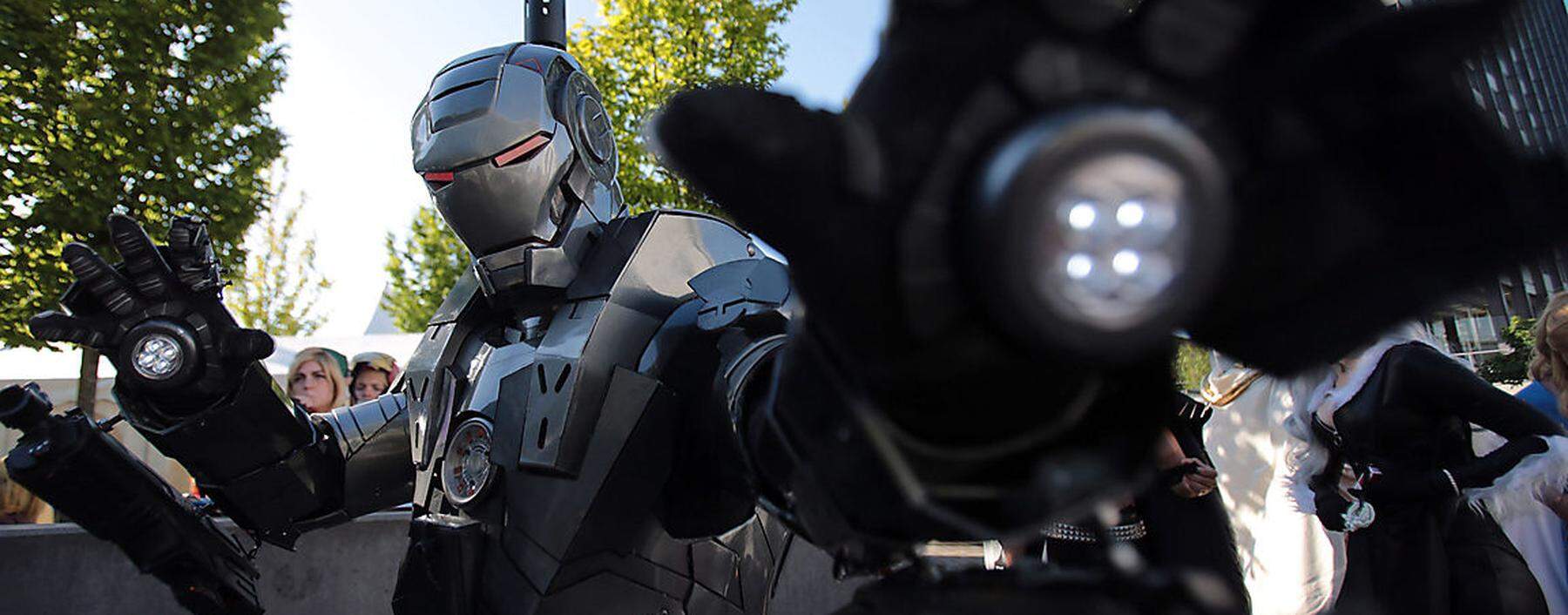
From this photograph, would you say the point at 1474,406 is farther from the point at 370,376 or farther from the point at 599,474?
the point at 370,376

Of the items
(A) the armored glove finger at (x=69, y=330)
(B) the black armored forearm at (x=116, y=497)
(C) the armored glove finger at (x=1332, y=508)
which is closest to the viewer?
(A) the armored glove finger at (x=69, y=330)

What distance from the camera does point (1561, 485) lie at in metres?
3.40

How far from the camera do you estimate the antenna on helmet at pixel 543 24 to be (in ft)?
9.39

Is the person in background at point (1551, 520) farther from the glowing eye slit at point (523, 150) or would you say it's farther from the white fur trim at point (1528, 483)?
the glowing eye slit at point (523, 150)

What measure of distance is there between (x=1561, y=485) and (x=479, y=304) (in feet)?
11.9

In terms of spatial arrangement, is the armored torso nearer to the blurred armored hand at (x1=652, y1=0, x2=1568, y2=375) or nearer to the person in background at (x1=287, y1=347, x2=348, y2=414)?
the blurred armored hand at (x1=652, y1=0, x2=1568, y2=375)

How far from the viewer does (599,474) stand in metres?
1.98

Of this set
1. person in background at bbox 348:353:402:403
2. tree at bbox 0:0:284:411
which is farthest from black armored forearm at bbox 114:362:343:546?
tree at bbox 0:0:284:411

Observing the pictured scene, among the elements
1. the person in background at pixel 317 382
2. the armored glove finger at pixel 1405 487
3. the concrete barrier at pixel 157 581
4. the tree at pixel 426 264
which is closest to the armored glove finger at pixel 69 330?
the concrete barrier at pixel 157 581

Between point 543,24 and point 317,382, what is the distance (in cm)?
329

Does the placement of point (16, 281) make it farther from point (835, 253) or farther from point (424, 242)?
point (424, 242)

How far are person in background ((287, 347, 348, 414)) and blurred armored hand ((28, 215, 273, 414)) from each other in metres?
3.13

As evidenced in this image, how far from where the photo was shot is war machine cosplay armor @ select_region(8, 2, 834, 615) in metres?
2.00

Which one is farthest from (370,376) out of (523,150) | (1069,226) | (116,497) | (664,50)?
(664,50)
